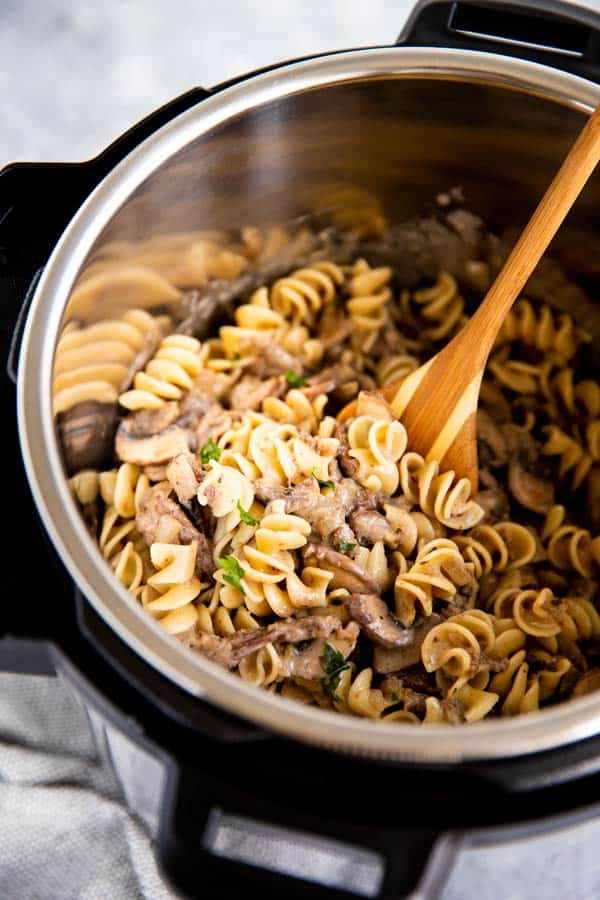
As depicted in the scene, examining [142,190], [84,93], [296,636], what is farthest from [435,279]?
[84,93]

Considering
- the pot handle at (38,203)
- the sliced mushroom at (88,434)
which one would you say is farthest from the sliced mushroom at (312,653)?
the pot handle at (38,203)

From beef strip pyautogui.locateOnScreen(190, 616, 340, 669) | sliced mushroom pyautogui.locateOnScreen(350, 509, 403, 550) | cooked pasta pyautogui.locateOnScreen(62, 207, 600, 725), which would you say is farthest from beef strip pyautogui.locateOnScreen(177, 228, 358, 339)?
beef strip pyautogui.locateOnScreen(190, 616, 340, 669)

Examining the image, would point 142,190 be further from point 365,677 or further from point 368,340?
point 365,677

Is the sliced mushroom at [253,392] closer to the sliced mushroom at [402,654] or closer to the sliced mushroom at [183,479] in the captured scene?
the sliced mushroom at [183,479]

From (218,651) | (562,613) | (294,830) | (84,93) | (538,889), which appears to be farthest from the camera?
(84,93)

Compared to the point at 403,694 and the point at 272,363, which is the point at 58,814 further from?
the point at 272,363

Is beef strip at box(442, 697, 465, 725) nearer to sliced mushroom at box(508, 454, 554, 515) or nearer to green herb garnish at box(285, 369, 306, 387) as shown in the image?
sliced mushroom at box(508, 454, 554, 515)
